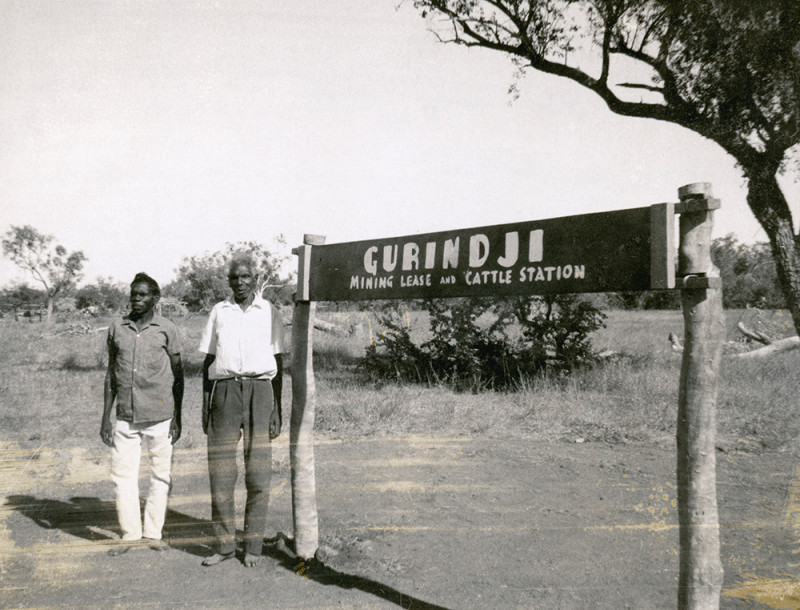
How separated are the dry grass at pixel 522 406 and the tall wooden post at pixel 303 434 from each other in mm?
3436

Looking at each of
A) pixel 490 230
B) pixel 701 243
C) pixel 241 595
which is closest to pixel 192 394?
pixel 241 595

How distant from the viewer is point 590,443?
6.54m

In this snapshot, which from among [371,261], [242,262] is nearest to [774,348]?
[371,261]

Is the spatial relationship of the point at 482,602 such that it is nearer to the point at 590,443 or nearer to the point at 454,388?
the point at 590,443

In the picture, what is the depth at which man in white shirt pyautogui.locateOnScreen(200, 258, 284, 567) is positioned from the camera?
3551 mm

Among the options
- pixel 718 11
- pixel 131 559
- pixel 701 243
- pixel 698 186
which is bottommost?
pixel 131 559

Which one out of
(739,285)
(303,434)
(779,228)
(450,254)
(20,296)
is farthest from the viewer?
(20,296)

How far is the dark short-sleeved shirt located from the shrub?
7194 millimetres

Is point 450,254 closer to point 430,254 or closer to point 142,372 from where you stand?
point 430,254

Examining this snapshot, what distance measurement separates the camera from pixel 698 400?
7.09ft

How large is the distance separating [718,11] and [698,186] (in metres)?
7.74

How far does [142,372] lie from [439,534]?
232 centimetres

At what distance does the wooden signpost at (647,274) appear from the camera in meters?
2.13

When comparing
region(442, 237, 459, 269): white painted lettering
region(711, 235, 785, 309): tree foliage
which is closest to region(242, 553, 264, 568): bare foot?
region(442, 237, 459, 269): white painted lettering
